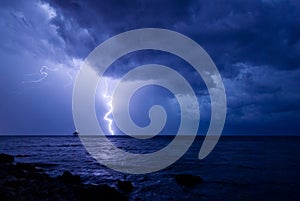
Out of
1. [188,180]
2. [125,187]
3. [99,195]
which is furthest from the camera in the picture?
[188,180]

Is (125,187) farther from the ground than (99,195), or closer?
closer

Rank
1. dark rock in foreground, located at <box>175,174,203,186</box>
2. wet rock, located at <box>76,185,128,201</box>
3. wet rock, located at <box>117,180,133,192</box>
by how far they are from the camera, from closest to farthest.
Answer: wet rock, located at <box>76,185,128,201</box>
wet rock, located at <box>117,180,133,192</box>
dark rock in foreground, located at <box>175,174,203,186</box>

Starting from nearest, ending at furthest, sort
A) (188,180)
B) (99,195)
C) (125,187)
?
(99,195), (125,187), (188,180)

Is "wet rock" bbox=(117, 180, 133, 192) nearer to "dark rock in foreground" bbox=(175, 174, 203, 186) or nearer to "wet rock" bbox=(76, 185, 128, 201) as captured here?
"wet rock" bbox=(76, 185, 128, 201)

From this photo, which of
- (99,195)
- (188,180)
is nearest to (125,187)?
(99,195)

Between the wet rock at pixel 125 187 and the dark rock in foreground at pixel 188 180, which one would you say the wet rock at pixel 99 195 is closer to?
the wet rock at pixel 125 187

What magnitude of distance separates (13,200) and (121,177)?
13.2 metres

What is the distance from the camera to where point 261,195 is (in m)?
15.5

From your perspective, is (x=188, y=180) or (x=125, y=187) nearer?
(x=125, y=187)

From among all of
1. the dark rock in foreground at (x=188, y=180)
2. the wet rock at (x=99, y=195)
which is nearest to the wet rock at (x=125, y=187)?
the wet rock at (x=99, y=195)

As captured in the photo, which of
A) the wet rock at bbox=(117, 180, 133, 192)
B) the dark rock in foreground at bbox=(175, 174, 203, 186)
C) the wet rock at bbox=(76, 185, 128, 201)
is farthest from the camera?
the dark rock in foreground at bbox=(175, 174, 203, 186)

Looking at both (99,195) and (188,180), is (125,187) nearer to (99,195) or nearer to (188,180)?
(99,195)

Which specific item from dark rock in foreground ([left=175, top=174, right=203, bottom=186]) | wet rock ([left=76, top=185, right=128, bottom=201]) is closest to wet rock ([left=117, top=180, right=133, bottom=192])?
wet rock ([left=76, top=185, right=128, bottom=201])

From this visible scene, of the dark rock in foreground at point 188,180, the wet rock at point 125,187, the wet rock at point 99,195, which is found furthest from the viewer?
the dark rock in foreground at point 188,180
